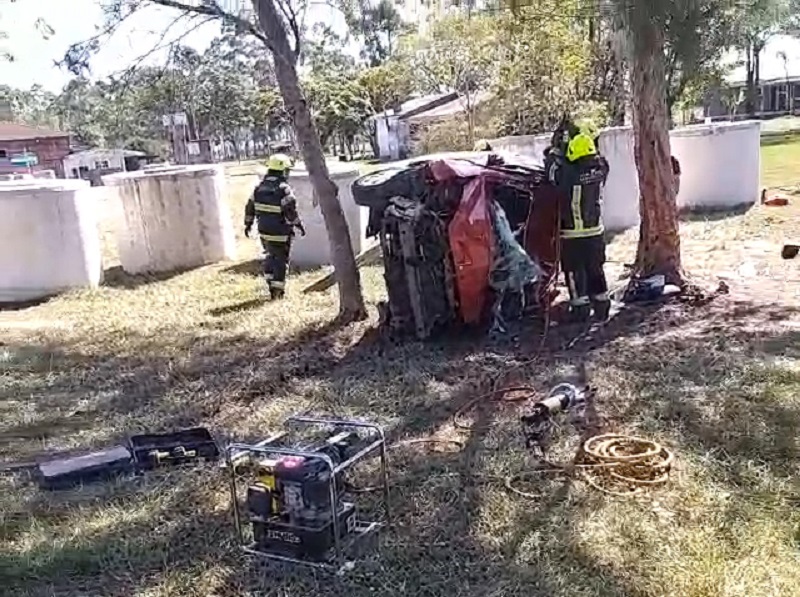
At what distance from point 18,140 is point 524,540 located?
37260 mm

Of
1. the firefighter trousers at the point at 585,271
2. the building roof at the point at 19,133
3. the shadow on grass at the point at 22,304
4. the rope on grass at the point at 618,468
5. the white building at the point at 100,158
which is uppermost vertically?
the building roof at the point at 19,133

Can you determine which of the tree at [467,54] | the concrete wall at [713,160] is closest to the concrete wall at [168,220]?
the concrete wall at [713,160]

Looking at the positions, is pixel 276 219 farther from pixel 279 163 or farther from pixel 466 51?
pixel 466 51

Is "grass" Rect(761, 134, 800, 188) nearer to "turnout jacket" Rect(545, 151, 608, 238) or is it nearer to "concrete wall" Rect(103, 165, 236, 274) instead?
"turnout jacket" Rect(545, 151, 608, 238)

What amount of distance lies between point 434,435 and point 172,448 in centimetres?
129

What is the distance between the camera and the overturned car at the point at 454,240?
5922 millimetres

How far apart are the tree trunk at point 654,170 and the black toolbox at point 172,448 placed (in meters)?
4.12

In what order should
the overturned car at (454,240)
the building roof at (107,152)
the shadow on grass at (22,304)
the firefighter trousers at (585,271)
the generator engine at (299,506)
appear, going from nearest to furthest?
the generator engine at (299,506) < the overturned car at (454,240) < the firefighter trousers at (585,271) < the shadow on grass at (22,304) < the building roof at (107,152)

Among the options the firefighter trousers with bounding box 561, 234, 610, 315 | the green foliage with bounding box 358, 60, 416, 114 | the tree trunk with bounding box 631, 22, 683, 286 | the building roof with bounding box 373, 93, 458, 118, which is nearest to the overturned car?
the firefighter trousers with bounding box 561, 234, 610, 315

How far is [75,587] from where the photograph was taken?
3.20 m

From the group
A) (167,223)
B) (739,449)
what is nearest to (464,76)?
(167,223)

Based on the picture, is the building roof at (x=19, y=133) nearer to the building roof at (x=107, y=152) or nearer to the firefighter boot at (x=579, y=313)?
the building roof at (x=107, y=152)

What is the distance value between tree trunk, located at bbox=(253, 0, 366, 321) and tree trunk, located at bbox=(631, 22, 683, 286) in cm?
236

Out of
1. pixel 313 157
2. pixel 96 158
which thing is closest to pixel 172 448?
pixel 313 157
